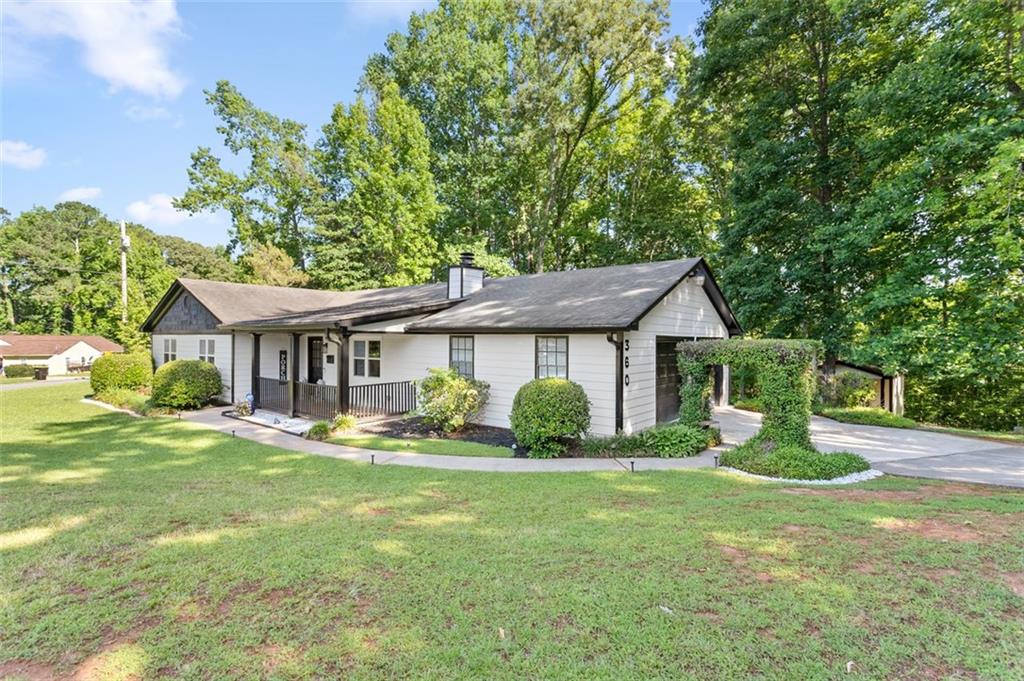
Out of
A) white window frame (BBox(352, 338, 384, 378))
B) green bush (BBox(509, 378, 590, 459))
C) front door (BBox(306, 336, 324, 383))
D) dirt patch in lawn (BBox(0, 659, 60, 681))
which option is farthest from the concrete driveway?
front door (BBox(306, 336, 324, 383))

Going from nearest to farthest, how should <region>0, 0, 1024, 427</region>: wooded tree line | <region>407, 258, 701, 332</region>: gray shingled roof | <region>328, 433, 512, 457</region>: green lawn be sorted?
<region>328, 433, 512, 457</region>: green lawn
<region>407, 258, 701, 332</region>: gray shingled roof
<region>0, 0, 1024, 427</region>: wooded tree line

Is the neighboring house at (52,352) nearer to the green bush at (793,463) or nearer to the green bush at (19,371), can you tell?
the green bush at (19,371)

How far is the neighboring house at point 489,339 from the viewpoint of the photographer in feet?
34.4

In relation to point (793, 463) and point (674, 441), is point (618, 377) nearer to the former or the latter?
point (674, 441)

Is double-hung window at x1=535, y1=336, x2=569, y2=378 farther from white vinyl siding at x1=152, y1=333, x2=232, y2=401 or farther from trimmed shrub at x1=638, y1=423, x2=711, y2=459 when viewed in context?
white vinyl siding at x1=152, y1=333, x2=232, y2=401

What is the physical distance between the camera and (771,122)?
58.3 ft

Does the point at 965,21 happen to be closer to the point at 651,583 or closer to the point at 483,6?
the point at 651,583

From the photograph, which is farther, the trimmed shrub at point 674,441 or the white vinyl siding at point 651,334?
the white vinyl siding at point 651,334

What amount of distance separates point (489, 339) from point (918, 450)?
10065 mm

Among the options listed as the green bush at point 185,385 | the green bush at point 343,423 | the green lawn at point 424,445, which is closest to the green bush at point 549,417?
the green lawn at point 424,445

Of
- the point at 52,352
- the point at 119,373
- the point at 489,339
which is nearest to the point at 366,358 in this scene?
the point at 489,339

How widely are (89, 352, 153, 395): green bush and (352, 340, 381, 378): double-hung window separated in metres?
9.43

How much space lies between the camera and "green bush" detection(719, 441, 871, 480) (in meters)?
7.69

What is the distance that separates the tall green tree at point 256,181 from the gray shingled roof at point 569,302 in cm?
2252
